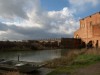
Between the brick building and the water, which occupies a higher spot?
the brick building

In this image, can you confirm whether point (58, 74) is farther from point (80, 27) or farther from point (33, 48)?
point (80, 27)

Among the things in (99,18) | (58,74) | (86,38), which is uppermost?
(99,18)

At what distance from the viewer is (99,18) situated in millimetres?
66938

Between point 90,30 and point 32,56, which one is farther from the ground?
point 90,30

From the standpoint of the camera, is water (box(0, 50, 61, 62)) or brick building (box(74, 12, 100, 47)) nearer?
water (box(0, 50, 61, 62))

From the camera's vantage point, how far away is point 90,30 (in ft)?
230

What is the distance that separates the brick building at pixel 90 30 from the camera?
64625 mm

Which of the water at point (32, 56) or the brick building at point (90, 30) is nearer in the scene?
the water at point (32, 56)

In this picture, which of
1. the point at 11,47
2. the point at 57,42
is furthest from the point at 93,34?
the point at 11,47

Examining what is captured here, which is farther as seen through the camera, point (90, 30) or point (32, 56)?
point (90, 30)

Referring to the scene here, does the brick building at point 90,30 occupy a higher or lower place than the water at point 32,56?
higher

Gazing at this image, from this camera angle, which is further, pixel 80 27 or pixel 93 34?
pixel 80 27

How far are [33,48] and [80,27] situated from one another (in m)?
17.8

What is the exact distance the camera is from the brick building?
212 feet
